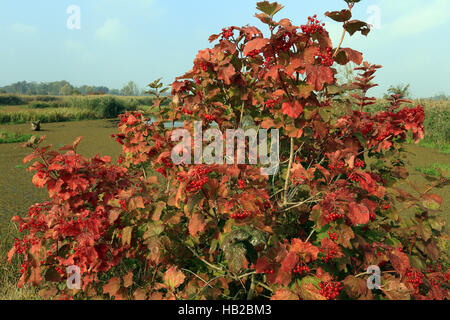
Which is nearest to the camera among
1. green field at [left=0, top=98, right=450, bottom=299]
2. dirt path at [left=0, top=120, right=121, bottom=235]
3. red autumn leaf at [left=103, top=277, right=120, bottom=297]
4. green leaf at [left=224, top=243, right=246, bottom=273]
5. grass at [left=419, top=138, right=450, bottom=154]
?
green leaf at [left=224, top=243, right=246, bottom=273]

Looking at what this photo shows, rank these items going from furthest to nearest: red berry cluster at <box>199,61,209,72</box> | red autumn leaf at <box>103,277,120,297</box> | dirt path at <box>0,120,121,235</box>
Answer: dirt path at <box>0,120,121,235</box>
red berry cluster at <box>199,61,209,72</box>
red autumn leaf at <box>103,277,120,297</box>

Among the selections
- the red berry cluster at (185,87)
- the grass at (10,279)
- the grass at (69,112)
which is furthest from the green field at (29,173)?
the red berry cluster at (185,87)

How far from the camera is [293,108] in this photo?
4.84 feet

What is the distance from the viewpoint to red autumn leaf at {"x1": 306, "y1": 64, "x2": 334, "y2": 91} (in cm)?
133

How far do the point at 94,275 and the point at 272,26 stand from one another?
1695 millimetres

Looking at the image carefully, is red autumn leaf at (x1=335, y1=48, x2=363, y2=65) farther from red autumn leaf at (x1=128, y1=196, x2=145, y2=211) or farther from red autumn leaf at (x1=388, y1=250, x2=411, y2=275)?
red autumn leaf at (x1=128, y1=196, x2=145, y2=211)

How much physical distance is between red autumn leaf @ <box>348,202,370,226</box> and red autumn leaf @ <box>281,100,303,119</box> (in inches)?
20.1

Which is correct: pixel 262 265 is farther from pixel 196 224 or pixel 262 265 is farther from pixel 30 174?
pixel 30 174

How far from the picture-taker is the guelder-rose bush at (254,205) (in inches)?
54.2

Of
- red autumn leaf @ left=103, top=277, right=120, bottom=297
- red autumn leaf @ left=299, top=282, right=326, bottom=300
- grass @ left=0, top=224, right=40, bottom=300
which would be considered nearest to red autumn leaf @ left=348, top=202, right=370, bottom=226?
red autumn leaf @ left=299, top=282, right=326, bottom=300

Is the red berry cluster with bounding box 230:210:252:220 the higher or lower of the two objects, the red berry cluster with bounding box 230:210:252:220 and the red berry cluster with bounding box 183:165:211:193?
the lower
